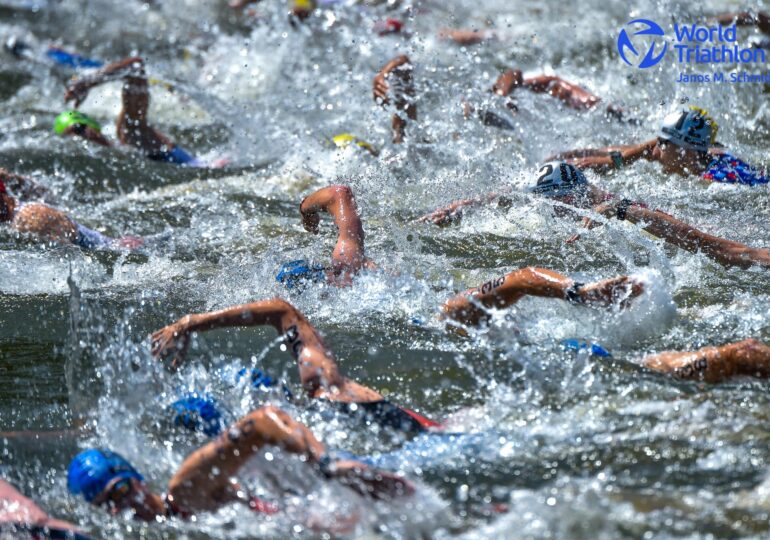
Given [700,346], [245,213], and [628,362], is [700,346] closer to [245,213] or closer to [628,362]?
[628,362]

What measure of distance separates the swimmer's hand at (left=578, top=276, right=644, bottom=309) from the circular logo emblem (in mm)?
6645

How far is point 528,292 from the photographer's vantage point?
5246mm

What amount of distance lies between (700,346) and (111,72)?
20.1ft

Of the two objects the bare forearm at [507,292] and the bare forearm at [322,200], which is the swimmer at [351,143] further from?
the bare forearm at [507,292]

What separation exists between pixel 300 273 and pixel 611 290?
1.93 m

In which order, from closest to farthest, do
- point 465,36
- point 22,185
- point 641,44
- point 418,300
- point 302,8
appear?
1. point 418,300
2. point 22,185
3. point 641,44
4. point 465,36
5. point 302,8

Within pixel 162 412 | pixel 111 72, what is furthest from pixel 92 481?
pixel 111 72

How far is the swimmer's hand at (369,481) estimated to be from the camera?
3.85 m

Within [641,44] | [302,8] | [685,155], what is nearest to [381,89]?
[685,155]

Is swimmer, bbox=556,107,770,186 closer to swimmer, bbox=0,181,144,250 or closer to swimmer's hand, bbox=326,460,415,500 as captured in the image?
swimmer, bbox=0,181,144,250

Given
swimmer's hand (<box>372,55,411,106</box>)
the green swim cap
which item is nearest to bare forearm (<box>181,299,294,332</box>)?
swimmer's hand (<box>372,55,411,106</box>)

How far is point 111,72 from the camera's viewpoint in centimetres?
948

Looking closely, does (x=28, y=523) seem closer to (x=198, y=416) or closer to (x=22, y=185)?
(x=198, y=416)

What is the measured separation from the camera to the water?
4.18m
